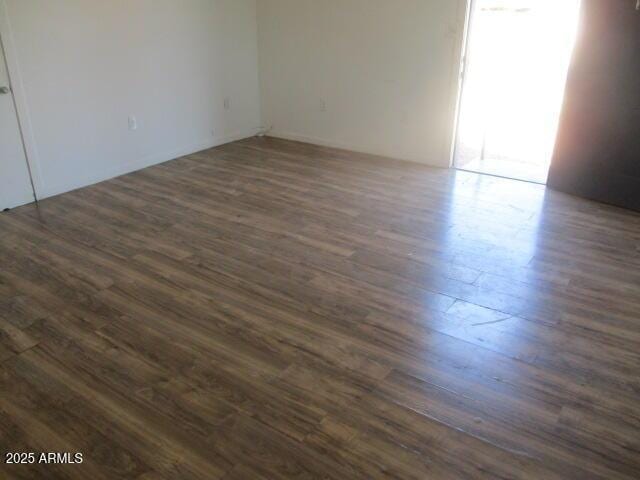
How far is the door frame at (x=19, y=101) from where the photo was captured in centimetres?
361

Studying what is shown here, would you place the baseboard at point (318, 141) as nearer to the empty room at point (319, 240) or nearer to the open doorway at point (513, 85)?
the empty room at point (319, 240)

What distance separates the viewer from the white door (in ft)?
12.2

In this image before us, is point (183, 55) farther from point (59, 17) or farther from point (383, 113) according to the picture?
point (383, 113)

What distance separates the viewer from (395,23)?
475 cm

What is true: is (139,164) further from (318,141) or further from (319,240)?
(319,240)

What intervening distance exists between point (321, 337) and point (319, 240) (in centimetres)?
108

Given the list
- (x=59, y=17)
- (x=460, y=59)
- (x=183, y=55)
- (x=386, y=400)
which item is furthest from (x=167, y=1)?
(x=386, y=400)

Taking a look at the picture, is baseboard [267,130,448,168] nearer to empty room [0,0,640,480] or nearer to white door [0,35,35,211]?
empty room [0,0,640,480]

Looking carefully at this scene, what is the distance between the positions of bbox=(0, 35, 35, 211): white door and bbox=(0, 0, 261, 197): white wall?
76mm

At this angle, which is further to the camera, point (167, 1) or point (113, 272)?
point (167, 1)

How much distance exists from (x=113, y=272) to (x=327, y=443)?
1749 millimetres

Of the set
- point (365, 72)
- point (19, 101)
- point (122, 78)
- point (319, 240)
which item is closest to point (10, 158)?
point (19, 101)

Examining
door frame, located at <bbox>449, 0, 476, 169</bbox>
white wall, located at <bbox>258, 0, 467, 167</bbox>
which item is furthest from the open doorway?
white wall, located at <bbox>258, 0, 467, 167</bbox>

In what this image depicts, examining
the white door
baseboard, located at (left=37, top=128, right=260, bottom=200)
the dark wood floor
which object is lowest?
the dark wood floor
